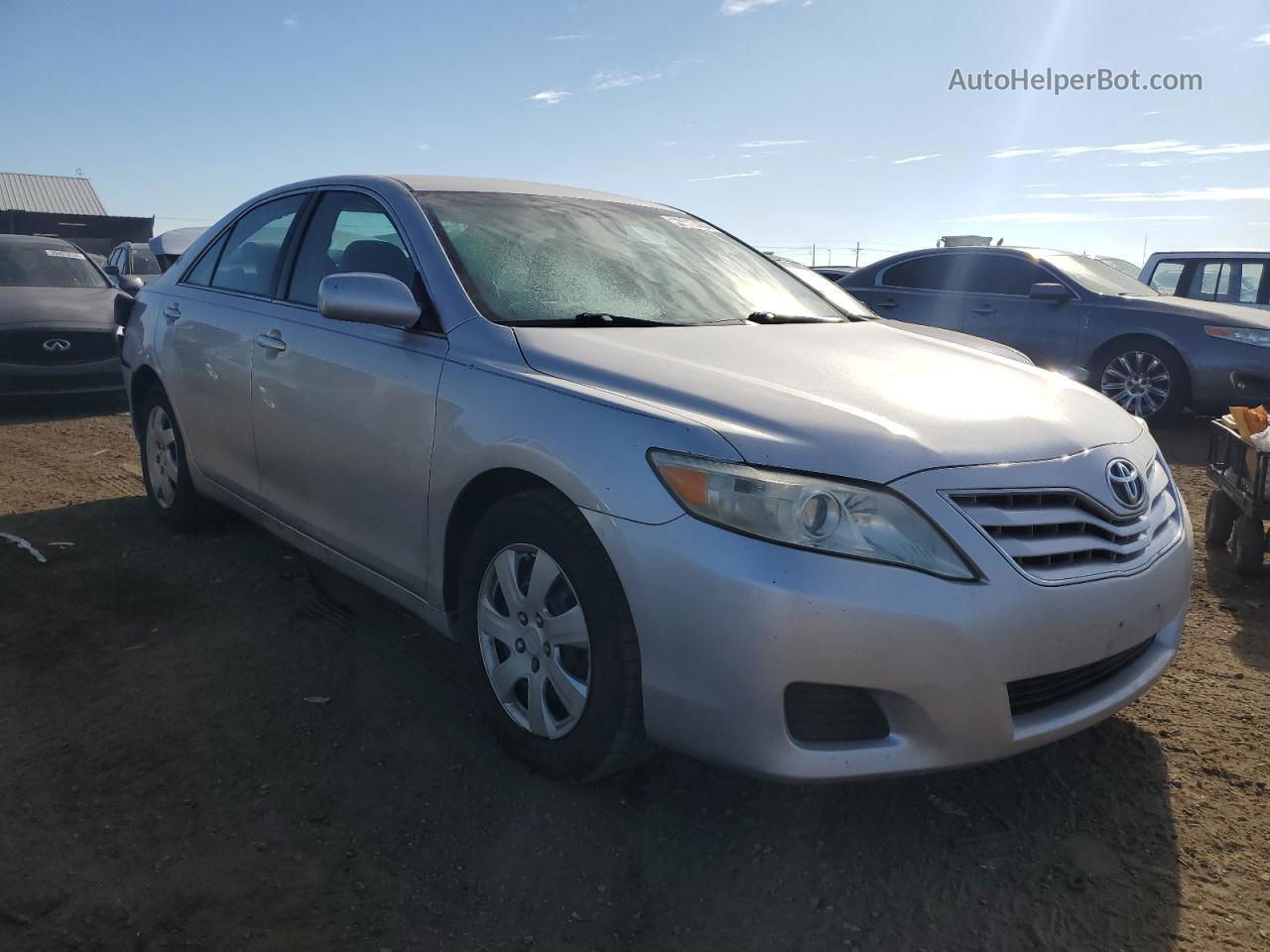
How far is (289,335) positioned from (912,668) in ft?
8.35

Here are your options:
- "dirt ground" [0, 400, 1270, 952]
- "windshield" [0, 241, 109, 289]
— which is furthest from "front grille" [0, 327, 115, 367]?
"dirt ground" [0, 400, 1270, 952]

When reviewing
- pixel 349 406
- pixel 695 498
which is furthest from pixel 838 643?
pixel 349 406

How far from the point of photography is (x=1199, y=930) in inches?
86.0

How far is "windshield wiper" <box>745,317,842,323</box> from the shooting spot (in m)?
3.51

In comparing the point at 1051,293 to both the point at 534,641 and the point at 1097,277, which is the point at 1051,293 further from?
the point at 534,641

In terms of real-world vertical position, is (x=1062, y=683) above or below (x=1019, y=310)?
below

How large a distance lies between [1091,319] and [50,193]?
39.1 meters

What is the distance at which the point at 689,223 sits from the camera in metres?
4.20

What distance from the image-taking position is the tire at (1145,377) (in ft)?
28.2

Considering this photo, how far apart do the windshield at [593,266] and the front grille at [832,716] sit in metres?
1.38

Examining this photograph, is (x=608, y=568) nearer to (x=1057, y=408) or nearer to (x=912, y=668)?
(x=912, y=668)

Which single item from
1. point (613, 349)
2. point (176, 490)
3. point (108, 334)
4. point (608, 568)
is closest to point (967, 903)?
point (608, 568)

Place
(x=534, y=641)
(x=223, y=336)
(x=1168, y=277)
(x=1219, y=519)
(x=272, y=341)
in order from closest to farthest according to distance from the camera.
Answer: (x=534, y=641)
(x=272, y=341)
(x=223, y=336)
(x=1219, y=519)
(x=1168, y=277)

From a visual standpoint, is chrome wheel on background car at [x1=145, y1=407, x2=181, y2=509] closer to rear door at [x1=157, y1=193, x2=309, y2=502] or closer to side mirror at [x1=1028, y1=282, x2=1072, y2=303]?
rear door at [x1=157, y1=193, x2=309, y2=502]
